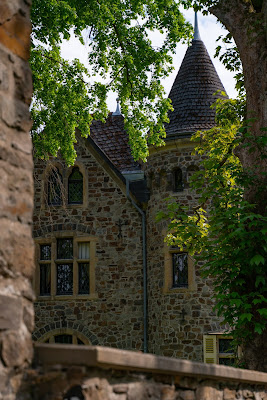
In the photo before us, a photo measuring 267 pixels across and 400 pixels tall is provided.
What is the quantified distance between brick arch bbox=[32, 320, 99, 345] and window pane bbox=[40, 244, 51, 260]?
5.76ft

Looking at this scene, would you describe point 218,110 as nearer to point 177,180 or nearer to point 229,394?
point 177,180

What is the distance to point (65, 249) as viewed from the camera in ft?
61.9

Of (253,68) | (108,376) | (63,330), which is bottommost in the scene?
(63,330)

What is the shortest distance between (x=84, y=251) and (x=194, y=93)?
5117 mm

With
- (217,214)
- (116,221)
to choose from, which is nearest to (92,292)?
(116,221)

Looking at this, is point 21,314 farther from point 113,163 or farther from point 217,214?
point 113,163

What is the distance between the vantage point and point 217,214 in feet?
31.2

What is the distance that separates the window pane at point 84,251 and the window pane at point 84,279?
0.21 metres

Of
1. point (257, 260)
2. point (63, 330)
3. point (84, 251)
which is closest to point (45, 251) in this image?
point (84, 251)

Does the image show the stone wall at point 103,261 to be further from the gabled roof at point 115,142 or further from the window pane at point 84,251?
the gabled roof at point 115,142

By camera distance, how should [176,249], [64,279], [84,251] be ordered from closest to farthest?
[176,249]
[64,279]
[84,251]

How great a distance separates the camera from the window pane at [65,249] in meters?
18.8

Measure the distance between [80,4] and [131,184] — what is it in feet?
23.6

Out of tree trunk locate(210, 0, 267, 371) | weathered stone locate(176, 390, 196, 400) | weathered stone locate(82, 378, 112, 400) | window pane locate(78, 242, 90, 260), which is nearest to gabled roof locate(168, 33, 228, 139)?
window pane locate(78, 242, 90, 260)
